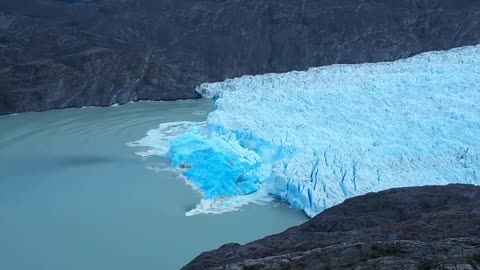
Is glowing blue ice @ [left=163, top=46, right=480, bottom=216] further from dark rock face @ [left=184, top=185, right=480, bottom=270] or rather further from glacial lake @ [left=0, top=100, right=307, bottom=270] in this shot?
dark rock face @ [left=184, top=185, right=480, bottom=270]

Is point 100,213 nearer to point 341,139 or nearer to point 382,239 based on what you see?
point 341,139

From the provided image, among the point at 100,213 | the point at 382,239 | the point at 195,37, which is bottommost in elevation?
the point at 100,213

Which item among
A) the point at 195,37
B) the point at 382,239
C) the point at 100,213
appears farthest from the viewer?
the point at 195,37

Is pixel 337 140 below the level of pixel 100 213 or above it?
above

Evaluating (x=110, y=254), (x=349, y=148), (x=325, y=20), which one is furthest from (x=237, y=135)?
(x=325, y=20)

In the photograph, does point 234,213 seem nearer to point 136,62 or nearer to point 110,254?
point 110,254

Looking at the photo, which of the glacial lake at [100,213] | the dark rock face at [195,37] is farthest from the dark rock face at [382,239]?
the dark rock face at [195,37]

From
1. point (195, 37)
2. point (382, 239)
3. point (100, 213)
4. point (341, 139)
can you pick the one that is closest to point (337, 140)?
point (341, 139)
